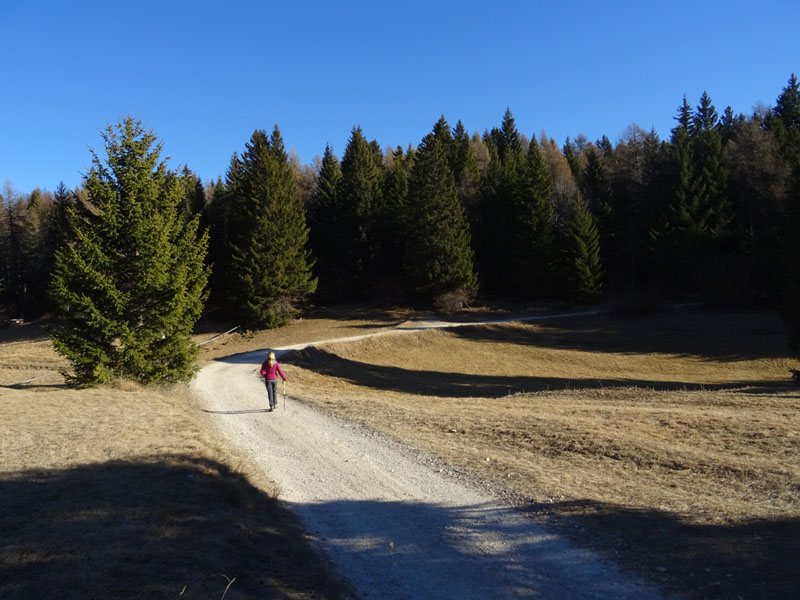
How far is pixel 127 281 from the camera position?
57.2 feet

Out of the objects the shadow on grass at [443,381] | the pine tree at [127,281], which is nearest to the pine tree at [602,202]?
the shadow on grass at [443,381]

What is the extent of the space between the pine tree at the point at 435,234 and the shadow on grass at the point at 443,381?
56.8 feet

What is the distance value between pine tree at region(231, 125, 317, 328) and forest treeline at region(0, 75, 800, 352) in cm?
12

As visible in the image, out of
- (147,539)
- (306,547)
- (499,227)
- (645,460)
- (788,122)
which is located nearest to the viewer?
(147,539)

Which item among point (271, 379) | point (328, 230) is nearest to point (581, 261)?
point (328, 230)

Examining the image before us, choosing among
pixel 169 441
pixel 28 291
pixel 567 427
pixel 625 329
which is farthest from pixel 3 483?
pixel 28 291

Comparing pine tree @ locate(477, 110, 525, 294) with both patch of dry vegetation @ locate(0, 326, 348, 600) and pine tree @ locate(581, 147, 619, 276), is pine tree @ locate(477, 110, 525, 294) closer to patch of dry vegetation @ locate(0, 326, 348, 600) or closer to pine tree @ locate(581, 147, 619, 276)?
pine tree @ locate(581, 147, 619, 276)

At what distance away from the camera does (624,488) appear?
7.42 meters

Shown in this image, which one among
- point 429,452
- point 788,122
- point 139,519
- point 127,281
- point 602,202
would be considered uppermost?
point 788,122

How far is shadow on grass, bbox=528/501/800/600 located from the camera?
4.51 metres

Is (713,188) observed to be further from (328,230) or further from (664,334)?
(328,230)

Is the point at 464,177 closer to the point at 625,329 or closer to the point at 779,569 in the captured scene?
the point at 625,329

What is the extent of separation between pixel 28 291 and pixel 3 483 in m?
75.7

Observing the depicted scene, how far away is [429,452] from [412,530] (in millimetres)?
3442
